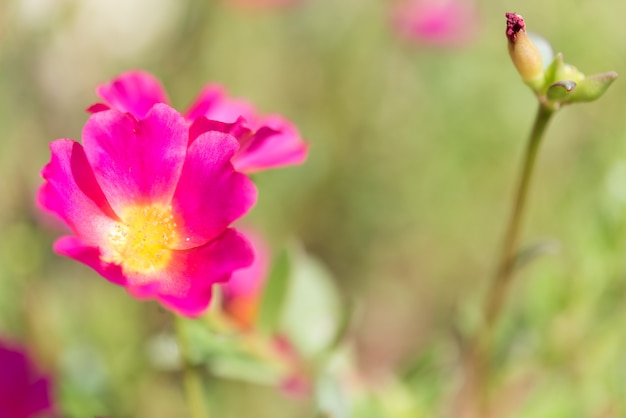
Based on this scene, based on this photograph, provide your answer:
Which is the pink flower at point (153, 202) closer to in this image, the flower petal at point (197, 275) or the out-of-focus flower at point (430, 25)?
the flower petal at point (197, 275)

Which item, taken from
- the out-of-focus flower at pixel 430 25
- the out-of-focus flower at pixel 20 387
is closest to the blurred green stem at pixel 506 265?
the out-of-focus flower at pixel 20 387

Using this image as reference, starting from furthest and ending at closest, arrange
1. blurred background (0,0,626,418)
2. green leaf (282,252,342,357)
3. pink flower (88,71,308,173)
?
blurred background (0,0,626,418)
green leaf (282,252,342,357)
pink flower (88,71,308,173)

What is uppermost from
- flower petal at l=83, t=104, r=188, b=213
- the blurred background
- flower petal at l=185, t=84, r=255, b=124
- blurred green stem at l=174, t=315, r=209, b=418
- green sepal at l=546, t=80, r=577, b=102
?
the blurred background

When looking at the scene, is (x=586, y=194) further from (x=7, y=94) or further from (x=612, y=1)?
(x=7, y=94)

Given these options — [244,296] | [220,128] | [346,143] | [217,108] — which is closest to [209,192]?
[220,128]

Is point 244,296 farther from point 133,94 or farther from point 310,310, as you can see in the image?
point 133,94

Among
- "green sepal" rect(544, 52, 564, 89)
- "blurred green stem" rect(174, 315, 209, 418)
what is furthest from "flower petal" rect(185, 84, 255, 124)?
"green sepal" rect(544, 52, 564, 89)

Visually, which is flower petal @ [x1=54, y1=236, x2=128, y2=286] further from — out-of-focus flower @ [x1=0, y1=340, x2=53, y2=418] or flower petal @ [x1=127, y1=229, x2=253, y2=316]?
out-of-focus flower @ [x1=0, y1=340, x2=53, y2=418]
